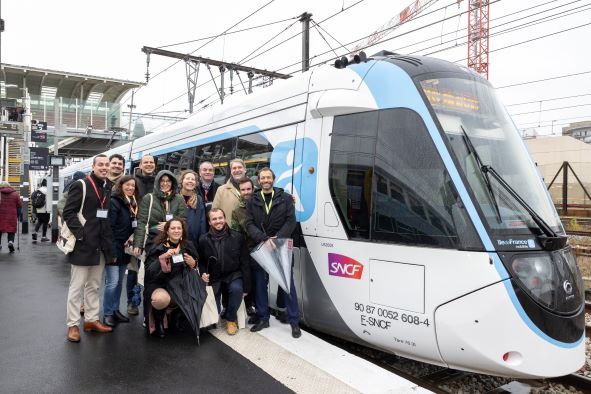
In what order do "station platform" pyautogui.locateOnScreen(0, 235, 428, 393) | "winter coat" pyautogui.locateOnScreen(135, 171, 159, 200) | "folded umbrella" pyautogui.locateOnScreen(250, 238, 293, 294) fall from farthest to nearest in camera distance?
"winter coat" pyautogui.locateOnScreen(135, 171, 159, 200) < "folded umbrella" pyautogui.locateOnScreen(250, 238, 293, 294) < "station platform" pyautogui.locateOnScreen(0, 235, 428, 393)

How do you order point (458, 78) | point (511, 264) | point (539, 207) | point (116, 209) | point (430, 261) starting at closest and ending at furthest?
point (511, 264), point (430, 261), point (539, 207), point (458, 78), point (116, 209)

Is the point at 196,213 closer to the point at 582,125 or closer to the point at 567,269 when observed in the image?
the point at 567,269

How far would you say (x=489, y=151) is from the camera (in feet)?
13.2

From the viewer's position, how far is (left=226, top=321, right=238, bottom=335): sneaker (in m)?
4.72

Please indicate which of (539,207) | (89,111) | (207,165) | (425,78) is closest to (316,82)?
(425,78)

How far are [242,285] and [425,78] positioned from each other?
2.78m

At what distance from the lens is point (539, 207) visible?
13.0 feet

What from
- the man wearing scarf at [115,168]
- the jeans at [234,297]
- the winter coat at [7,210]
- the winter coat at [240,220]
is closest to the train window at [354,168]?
the winter coat at [240,220]

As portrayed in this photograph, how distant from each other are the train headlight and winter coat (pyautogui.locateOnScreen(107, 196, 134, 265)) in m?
4.02

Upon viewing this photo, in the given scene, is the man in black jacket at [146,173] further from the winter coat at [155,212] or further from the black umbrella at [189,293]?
the black umbrella at [189,293]

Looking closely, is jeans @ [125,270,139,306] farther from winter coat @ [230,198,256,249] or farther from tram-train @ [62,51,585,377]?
tram-train @ [62,51,585,377]

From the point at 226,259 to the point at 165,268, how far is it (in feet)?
2.11

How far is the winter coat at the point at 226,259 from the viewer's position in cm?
488

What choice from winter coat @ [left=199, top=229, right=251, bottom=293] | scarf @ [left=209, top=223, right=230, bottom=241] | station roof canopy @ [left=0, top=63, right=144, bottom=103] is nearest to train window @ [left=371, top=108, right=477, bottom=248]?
winter coat @ [left=199, top=229, right=251, bottom=293]
